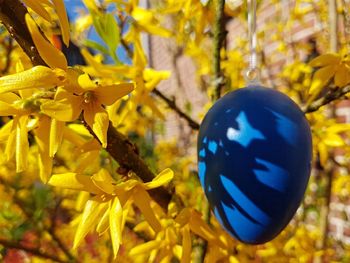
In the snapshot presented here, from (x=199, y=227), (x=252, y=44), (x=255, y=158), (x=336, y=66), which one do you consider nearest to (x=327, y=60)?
(x=336, y=66)

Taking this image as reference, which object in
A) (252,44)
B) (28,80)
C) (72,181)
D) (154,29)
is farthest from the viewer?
(154,29)

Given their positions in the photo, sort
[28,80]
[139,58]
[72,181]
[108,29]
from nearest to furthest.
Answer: [28,80] < [72,181] < [108,29] < [139,58]

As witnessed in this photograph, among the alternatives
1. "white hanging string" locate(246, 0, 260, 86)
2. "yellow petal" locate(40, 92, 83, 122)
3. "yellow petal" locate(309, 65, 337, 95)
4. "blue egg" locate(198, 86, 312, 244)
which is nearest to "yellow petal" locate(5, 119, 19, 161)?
"yellow petal" locate(40, 92, 83, 122)

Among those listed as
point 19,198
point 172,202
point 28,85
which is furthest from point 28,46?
point 19,198

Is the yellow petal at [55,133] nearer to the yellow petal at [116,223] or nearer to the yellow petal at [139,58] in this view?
the yellow petal at [116,223]

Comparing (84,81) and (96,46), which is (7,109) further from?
(96,46)

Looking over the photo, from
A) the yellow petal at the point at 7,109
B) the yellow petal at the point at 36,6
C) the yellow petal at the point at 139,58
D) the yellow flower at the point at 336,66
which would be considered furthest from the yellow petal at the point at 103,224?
the yellow flower at the point at 336,66
